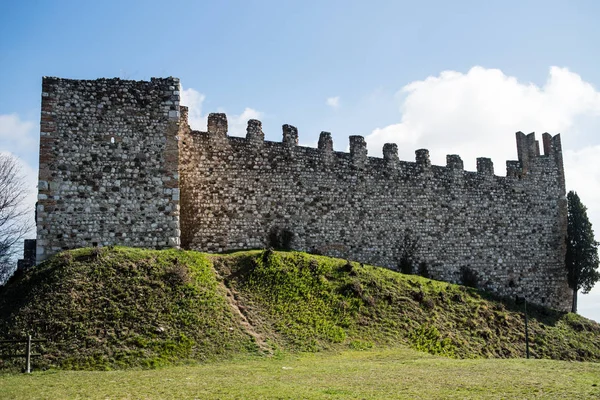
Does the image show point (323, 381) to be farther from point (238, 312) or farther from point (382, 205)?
point (382, 205)

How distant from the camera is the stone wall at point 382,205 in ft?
91.8

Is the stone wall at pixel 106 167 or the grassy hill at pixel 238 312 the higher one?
the stone wall at pixel 106 167

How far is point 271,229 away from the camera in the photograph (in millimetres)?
28812

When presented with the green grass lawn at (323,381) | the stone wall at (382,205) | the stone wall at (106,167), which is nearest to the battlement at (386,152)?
the stone wall at (382,205)

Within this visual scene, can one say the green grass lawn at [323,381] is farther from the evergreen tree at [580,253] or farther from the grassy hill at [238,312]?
the evergreen tree at [580,253]

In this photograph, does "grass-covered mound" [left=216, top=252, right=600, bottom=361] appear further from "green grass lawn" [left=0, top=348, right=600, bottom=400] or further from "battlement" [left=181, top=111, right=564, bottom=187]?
"battlement" [left=181, top=111, right=564, bottom=187]

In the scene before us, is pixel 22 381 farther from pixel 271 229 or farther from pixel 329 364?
pixel 271 229

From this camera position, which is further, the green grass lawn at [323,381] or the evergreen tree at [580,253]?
the evergreen tree at [580,253]

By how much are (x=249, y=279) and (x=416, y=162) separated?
44.7 feet

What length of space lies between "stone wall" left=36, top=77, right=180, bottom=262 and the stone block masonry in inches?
1.6

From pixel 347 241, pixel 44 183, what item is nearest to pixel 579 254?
pixel 347 241

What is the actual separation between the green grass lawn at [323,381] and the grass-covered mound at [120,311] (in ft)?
3.74

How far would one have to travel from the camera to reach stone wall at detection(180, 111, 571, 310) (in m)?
28.0

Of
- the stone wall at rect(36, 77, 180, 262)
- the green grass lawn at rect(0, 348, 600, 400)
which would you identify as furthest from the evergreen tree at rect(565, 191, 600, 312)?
the stone wall at rect(36, 77, 180, 262)
